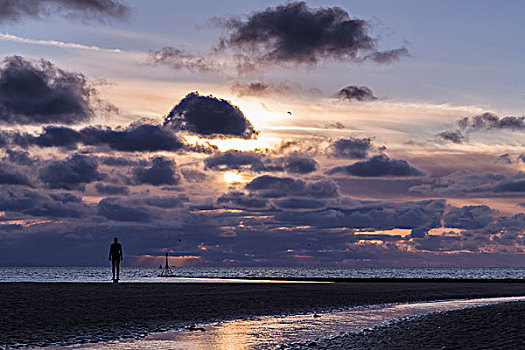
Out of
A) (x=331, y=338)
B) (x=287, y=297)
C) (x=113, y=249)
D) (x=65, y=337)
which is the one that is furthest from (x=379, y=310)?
(x=113, y=249)

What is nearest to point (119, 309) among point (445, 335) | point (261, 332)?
point (261, 332)

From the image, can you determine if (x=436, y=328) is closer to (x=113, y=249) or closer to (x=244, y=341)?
(x=244, y=341)

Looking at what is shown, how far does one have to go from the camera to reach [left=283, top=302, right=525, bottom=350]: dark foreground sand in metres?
15.7

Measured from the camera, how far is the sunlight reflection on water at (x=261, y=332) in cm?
1579

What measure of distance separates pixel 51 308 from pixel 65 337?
690 centimetres

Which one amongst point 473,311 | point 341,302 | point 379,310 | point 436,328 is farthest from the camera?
point 341,302

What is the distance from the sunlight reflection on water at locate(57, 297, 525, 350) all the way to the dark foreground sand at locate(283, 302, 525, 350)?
1.01 m

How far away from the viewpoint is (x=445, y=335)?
57.9ft

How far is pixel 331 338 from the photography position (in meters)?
17.4

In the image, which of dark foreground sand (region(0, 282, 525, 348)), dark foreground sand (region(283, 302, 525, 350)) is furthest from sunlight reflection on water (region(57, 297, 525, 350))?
dark foreground sand (region(0, 282, 525, 348))

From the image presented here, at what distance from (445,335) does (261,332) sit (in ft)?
17.2

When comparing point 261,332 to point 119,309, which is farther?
point 119,309

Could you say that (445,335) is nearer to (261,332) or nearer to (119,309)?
(261,332)

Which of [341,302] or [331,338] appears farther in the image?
[341,302]
